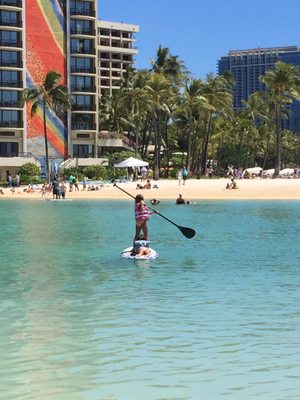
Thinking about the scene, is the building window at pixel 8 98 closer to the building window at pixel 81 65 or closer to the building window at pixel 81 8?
the building window at pixel 81 65

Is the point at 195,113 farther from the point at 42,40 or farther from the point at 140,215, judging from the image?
the point at 140,215

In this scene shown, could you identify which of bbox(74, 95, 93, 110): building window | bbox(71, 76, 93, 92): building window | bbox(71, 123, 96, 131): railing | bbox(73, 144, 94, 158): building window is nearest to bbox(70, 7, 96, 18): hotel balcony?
bbox(71, 76, 93, 92): building window

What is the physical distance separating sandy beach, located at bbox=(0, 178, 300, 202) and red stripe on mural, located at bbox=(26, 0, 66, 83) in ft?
91.8

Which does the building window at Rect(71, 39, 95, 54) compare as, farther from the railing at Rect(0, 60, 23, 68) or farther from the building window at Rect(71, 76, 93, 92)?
the railing at Rect(0, 60, 23, 68)

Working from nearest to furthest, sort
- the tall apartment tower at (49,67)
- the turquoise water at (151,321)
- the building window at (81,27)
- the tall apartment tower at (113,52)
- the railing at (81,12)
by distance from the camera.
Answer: the turquoise water at (151,321)
the tall apartment tower at (49,67)
the railing at (81,12)
the building window at (81,27)
the tall apartment tower at (113,52)

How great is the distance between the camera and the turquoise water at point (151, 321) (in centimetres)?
857

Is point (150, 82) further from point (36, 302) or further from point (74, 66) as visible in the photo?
point (36, 302)

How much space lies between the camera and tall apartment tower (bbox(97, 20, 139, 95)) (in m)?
134

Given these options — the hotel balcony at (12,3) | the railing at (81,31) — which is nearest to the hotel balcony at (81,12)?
the railing at (81,31)

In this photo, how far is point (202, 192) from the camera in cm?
6144

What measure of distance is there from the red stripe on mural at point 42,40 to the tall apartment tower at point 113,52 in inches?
1669

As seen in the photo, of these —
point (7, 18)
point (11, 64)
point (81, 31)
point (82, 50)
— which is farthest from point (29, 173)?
point (81, 31)

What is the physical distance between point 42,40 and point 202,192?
1515 inches

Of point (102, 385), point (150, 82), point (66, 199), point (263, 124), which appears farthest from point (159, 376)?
point (263, 124)
